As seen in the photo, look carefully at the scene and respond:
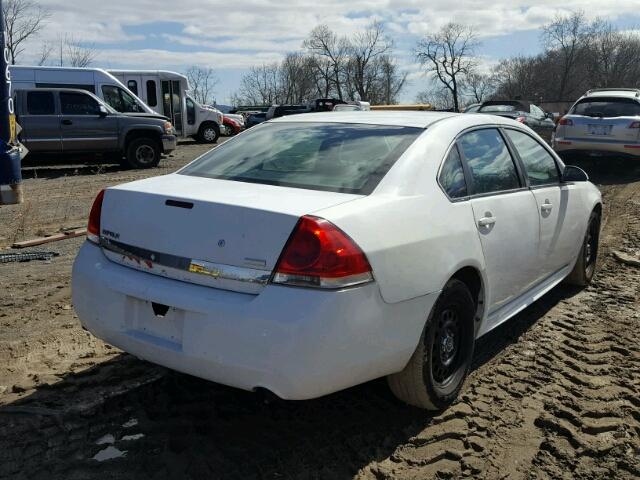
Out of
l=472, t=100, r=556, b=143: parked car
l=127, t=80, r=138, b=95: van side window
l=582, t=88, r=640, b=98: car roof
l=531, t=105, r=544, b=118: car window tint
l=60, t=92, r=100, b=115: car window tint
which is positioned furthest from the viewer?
l=127, t=80, r=138, b=95: van side window

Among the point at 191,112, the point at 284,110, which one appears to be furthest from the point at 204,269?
the point at 284,110

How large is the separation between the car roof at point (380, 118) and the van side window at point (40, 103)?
39.2 feet

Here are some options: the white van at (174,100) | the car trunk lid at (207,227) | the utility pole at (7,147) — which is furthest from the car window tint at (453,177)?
the white van at (174,100)

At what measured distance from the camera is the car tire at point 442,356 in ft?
10.1

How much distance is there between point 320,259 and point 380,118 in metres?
1.59

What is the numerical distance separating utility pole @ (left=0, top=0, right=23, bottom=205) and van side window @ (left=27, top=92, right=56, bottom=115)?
6.55 metres

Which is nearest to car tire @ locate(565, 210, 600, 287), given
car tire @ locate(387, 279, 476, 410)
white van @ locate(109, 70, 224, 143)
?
car tire @ locate(387, 279, 476, 410)

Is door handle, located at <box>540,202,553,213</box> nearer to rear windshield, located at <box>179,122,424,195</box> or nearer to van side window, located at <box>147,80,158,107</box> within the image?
rear windshield, located at <box>179,122,424,195</box>

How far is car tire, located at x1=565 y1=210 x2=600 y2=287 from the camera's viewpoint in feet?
17.6

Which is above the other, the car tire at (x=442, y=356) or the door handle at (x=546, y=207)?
the door handle at (x=546, y=207)

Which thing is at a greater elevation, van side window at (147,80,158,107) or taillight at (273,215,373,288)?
van side window at (147,80,158,107)

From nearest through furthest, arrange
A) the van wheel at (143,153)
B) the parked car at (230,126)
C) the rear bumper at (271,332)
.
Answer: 1. the rear bumper at (271,332)
2. the van wheel at (143,153)
3. the parked car at (230,126)

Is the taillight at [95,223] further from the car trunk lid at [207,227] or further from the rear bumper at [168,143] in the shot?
the rear bumper at [168,143]

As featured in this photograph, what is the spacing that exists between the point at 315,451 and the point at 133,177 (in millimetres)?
11807
